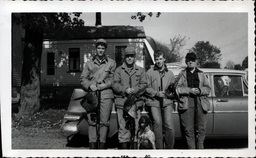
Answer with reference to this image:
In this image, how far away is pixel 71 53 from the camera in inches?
321

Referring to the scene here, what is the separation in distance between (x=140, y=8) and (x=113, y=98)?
153cm

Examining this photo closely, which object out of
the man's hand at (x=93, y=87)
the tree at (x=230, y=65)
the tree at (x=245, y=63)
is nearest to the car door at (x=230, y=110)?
the tree at (x=245, y=63)

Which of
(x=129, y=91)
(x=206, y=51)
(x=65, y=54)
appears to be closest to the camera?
(x=129, y=91)

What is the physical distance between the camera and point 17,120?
5664 millimetres

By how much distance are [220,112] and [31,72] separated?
430 cm

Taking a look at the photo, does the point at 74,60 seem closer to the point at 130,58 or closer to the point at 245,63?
the point at 130,58

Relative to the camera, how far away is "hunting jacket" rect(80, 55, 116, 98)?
4.40 m

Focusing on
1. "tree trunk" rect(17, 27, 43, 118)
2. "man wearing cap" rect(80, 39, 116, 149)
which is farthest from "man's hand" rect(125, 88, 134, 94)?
"tree trunk" rect(17, 27, 43, 118)

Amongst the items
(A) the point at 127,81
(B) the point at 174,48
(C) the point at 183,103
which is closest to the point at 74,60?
(B) the point at 174,48

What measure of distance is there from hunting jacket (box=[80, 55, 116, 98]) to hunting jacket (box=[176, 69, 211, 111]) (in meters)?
1.08

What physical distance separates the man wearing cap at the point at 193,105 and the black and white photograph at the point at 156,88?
2 centimetres

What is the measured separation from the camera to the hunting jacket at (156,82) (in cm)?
432

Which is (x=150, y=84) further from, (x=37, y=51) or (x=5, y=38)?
(x=37, y=51)

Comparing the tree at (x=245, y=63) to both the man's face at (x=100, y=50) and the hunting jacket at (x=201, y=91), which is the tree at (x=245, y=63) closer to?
the hunting jacket at (x=201, y=91)
